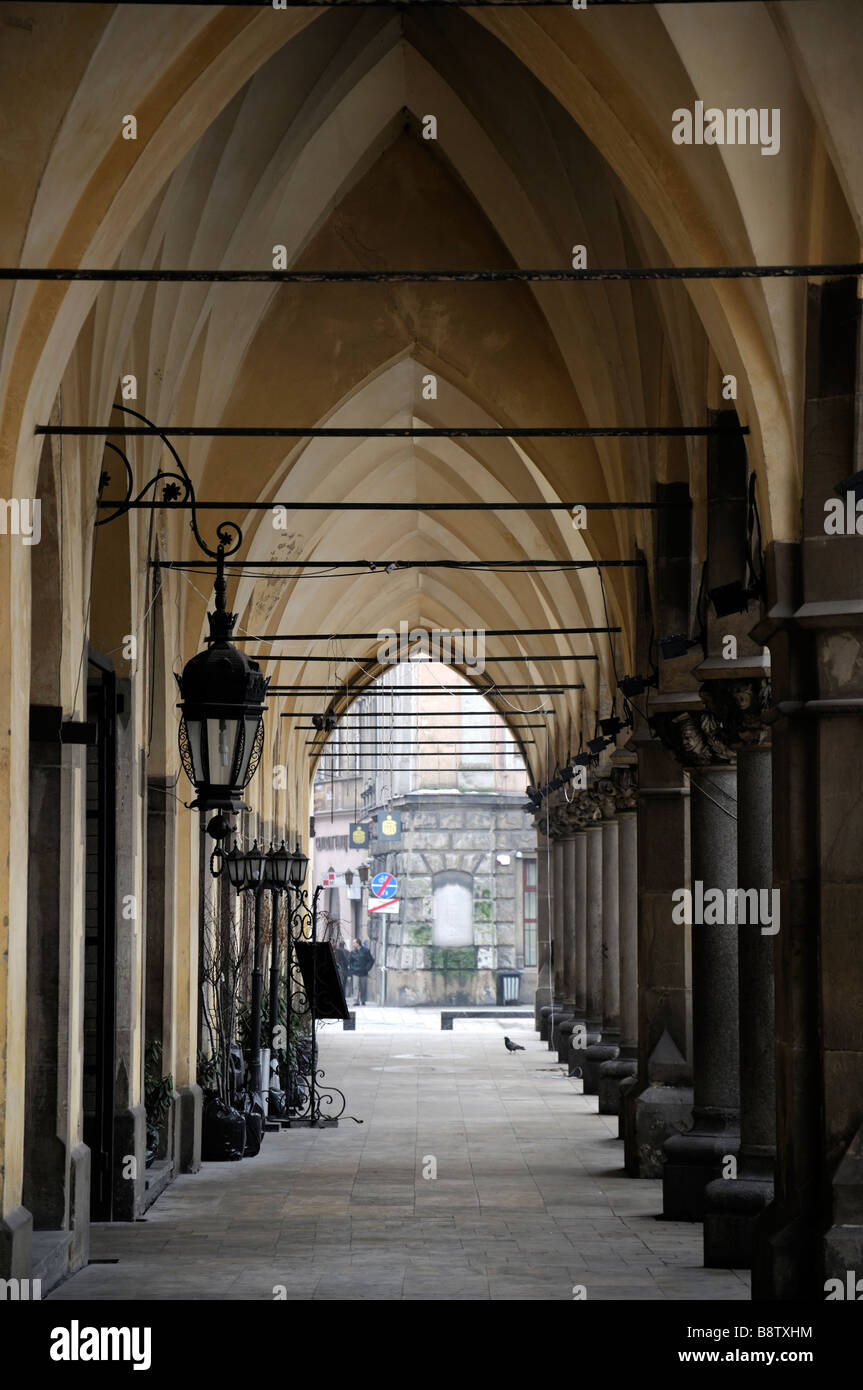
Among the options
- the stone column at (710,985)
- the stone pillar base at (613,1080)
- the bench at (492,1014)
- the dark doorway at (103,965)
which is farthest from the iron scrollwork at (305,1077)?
the bench at (492,1014)

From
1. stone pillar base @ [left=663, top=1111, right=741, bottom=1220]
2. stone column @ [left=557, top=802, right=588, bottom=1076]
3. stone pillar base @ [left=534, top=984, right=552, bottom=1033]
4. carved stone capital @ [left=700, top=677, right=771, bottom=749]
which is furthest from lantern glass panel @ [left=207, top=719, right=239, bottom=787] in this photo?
stone pillar base @ [left=534, top=984, right=552, bottom=1033]

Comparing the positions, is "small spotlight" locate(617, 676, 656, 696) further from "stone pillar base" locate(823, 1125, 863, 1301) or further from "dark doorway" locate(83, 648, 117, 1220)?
"stone pillar base" locate(823, 1125, 863, 1301)

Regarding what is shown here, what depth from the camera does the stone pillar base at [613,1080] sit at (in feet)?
60.0

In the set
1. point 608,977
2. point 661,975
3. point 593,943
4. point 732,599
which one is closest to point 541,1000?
point 593,943

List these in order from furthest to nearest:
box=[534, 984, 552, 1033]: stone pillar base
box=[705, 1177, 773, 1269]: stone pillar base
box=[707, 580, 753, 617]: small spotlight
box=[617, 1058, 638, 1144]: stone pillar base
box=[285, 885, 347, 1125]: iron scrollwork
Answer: box=[534, 984, 552, 1033]: stone pillar base, box=[285, 885, 347, 1125]: iron scrollwork, box=[617, 1058, 638, 1144]: stone pillar base, box=[705, 1177, 773, 1269]: stone pillar base, box=[707, 580, 753, 617]: small spotlight

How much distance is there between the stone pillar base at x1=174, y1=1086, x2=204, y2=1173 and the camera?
14.8 m

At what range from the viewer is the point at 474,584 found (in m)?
29.3

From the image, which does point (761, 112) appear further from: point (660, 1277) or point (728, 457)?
point (660, 1277)

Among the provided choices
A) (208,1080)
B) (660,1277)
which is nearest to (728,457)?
(660,1277)

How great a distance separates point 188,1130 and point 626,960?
17.9ft

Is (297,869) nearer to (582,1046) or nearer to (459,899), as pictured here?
(582,1046)

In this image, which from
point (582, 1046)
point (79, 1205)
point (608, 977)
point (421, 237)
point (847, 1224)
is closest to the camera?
point (847, 1224)

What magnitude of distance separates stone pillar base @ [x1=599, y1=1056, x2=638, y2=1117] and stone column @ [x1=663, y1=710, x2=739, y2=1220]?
572 cm

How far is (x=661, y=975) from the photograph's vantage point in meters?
14.0
